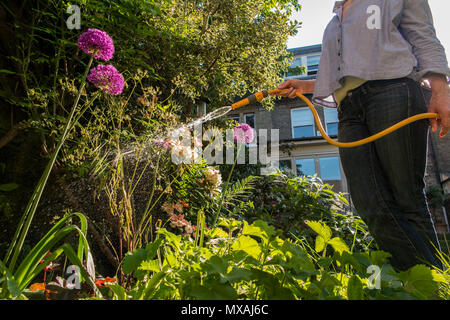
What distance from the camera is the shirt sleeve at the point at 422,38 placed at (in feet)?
3.55

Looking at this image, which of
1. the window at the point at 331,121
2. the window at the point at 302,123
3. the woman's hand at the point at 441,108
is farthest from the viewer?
the window at the point at 302,123

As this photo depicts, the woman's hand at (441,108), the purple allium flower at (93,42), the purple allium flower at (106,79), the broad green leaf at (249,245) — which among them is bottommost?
the broad green leaf at (249,245)

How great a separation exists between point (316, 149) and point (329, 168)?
96 cm

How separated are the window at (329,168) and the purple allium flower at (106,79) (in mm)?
11011

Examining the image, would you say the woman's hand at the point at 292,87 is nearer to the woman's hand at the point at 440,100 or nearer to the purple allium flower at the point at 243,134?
the woman's hand at the point at 440,100

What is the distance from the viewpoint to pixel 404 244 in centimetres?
101

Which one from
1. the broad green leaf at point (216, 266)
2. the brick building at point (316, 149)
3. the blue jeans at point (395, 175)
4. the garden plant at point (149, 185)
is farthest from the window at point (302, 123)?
the broad green leaf at point (216, 266)

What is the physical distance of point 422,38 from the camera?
1.15 metres

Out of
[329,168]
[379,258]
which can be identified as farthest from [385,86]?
[329,168]

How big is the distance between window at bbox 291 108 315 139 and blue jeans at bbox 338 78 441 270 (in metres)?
11.3

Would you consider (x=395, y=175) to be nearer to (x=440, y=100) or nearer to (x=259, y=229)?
(x=440, y=100)
